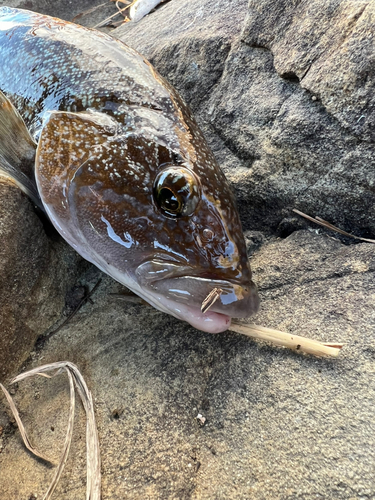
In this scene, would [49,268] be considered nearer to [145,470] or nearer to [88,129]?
[88,129]

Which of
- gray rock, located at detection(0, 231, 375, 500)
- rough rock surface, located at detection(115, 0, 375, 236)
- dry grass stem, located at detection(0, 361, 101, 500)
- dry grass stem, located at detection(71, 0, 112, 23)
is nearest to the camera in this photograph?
gray rock, located at detection(0, 231, 375, 500)

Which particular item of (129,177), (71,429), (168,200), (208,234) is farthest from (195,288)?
(71,429)

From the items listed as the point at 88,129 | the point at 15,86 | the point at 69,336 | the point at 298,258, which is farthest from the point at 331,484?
the point at 15,86

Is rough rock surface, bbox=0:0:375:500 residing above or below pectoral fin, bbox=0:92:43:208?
below

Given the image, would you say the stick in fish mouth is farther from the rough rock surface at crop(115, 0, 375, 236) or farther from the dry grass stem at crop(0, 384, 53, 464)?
the dry grass stem at crop(0, 384, 53, 464)

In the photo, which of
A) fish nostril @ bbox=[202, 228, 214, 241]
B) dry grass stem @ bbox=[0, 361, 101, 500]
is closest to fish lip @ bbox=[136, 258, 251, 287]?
fish nostril @ bbox=[202, 228, 214, 241]

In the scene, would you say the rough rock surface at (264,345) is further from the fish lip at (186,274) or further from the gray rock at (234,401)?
the fish lip at (186,274)

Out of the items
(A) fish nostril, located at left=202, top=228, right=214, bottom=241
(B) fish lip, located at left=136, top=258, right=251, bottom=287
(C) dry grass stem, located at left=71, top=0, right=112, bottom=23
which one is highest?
(C) dry grass stem, located at left=71, top=0, right=112, bottom=23

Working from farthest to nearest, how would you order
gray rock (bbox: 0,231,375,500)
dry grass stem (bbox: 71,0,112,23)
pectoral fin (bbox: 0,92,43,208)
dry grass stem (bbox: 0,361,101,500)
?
1. dry grass stem (bbox: 71,0,112,23)
2. pectoral fin (bbox: 0,92,43,208)
3. dry grass stem (bbox: 0,361,101,500)
4. gray rock (bbox: 0,231,375,500)
